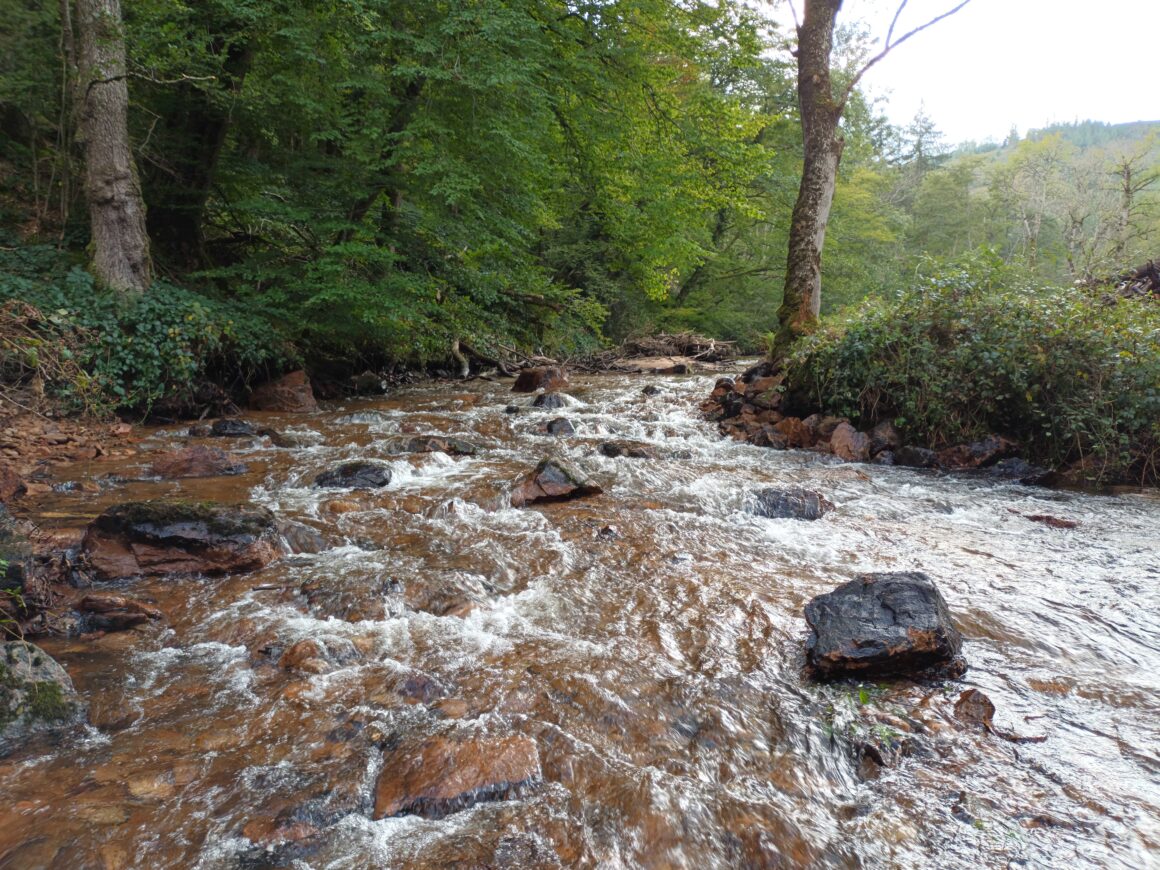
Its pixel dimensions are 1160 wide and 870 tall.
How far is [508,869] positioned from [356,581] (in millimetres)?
2380

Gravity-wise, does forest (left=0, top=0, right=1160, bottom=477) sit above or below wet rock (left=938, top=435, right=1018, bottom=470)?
above

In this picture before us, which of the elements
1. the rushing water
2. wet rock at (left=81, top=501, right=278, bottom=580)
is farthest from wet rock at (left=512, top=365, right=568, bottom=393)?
wet rock at (left=81, top=501, right=278, bottom=580)

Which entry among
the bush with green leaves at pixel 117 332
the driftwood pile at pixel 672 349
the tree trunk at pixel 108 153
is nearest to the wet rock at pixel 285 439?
the bush with green leaves at pixel 117 332

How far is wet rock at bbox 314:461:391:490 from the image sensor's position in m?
6.03

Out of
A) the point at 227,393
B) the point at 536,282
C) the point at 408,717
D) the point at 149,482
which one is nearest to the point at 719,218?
the point at 536,282

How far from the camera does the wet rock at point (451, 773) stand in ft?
7.44

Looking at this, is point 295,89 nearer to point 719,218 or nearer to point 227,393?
point 227,393

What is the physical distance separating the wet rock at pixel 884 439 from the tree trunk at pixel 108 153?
9.95 m

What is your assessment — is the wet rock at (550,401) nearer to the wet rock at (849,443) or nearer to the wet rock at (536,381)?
the wet rock at (536,381)

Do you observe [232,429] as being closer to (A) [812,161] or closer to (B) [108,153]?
(B) [108,153]

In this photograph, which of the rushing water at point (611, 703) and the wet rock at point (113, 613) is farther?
the wet rock at point (113, 613)

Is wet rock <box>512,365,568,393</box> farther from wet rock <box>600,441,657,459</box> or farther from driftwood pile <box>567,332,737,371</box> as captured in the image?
wet rock <box>600,441,657,459</box>

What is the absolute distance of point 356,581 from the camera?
3982 millimetres

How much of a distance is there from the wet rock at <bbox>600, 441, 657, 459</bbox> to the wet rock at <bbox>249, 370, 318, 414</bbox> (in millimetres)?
5201
